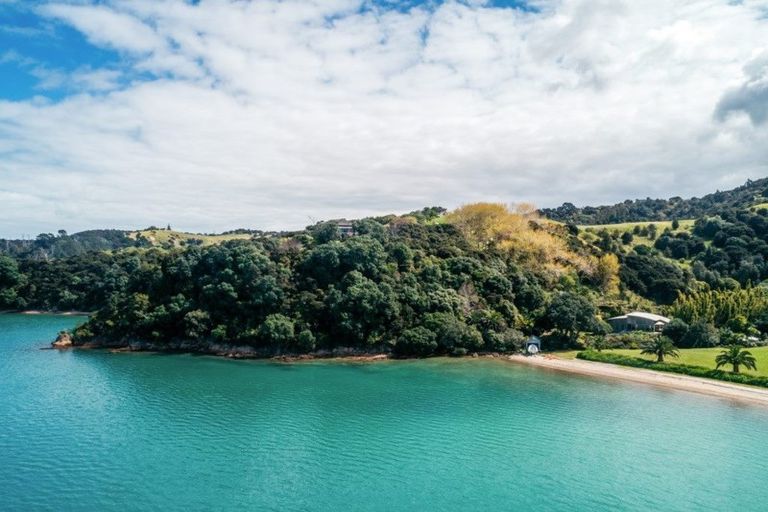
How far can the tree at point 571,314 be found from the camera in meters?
68.9

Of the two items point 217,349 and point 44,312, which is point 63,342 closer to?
point 217,349

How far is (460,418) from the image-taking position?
138ft

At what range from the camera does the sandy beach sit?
48.7 metres

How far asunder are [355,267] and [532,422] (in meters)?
36.5

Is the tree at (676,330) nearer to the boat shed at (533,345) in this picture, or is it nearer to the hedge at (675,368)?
the hedge at (675,368)

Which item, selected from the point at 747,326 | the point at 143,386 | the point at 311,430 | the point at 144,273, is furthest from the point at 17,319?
the point at 747,326

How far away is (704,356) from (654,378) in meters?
9.61

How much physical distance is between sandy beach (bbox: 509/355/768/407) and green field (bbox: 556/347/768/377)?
3260 mm

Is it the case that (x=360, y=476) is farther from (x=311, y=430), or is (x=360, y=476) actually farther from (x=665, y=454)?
(x=665, y=454)

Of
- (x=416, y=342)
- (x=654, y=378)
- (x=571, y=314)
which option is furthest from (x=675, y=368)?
(x=416, y=342)

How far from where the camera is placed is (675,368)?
186 ft

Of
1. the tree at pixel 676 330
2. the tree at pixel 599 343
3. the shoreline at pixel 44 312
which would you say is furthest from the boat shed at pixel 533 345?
the shoreline at pixel 44 312

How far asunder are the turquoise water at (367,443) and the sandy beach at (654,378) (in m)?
2.93

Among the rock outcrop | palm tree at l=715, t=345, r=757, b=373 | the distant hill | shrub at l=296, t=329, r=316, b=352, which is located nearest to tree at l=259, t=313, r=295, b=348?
shrub at l=296, t=329, r=316, b=352
